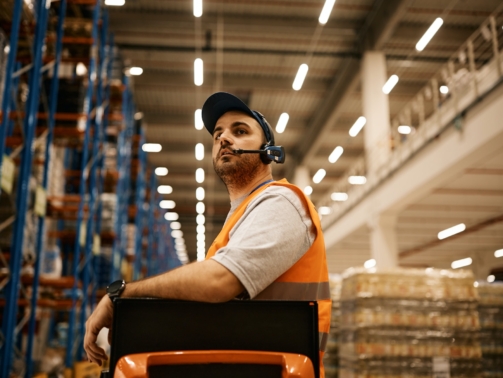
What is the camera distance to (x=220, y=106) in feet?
6.86

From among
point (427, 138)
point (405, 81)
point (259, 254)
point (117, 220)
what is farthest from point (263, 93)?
point (259, 254)

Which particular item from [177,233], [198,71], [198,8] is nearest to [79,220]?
[198,8]

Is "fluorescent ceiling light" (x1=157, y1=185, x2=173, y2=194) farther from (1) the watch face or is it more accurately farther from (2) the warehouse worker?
(1) the watch face

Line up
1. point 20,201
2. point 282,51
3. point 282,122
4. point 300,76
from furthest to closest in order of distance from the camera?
point 282,122, point 300,76, point 282,51, point 20,201

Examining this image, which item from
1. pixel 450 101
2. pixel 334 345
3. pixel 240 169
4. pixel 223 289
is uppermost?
pixel 450 101

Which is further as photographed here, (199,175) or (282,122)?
(199,175)

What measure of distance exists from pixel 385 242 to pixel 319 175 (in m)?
13.8

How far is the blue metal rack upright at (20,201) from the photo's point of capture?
15.0 ft

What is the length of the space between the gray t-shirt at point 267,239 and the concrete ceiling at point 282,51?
13245 millimetres

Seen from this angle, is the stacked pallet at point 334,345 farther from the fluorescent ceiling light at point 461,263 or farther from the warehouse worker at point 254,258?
the fluorescent ceiling light at point 461,263

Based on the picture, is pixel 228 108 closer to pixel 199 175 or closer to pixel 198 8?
pixel 198 8

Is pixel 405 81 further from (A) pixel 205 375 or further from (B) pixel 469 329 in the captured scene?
(A) pixel 205 375

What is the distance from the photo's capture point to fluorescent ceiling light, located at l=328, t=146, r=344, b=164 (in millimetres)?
24203

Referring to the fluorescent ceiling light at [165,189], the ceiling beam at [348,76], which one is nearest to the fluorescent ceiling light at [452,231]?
the ceiling beam at [348,76]
